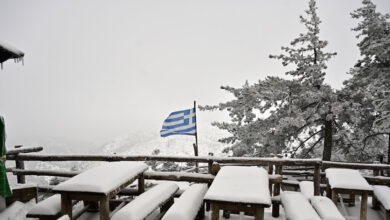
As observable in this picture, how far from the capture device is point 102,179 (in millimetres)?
3434

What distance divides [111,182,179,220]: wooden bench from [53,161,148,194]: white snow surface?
1.21 ft

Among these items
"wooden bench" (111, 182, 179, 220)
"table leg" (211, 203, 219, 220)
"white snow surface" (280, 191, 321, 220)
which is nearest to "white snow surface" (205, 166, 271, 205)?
"table leg" (211, 203, 219, 220)

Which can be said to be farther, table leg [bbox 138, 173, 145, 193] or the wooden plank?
the wooden plank

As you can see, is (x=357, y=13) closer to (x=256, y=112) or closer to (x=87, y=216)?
(x=256, y=112)

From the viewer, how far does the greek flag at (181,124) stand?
10.2m

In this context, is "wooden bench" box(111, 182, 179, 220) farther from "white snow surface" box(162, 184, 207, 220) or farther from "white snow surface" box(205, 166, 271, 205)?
"white snow surface" box(205, 166, 271, 205)

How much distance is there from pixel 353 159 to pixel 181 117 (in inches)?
453

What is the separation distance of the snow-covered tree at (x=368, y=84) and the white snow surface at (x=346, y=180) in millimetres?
6517

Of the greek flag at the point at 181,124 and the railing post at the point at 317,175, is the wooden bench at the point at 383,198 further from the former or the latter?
Answer: the greek flag at the point at 181,124

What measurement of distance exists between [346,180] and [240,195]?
2.77 m

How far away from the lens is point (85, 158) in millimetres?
5980

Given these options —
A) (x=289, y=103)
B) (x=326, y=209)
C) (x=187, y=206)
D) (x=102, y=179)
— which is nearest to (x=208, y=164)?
(x=187, y=206)

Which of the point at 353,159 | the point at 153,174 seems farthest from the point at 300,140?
the point at 153,174

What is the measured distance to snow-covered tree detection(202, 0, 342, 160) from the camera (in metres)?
11.1
